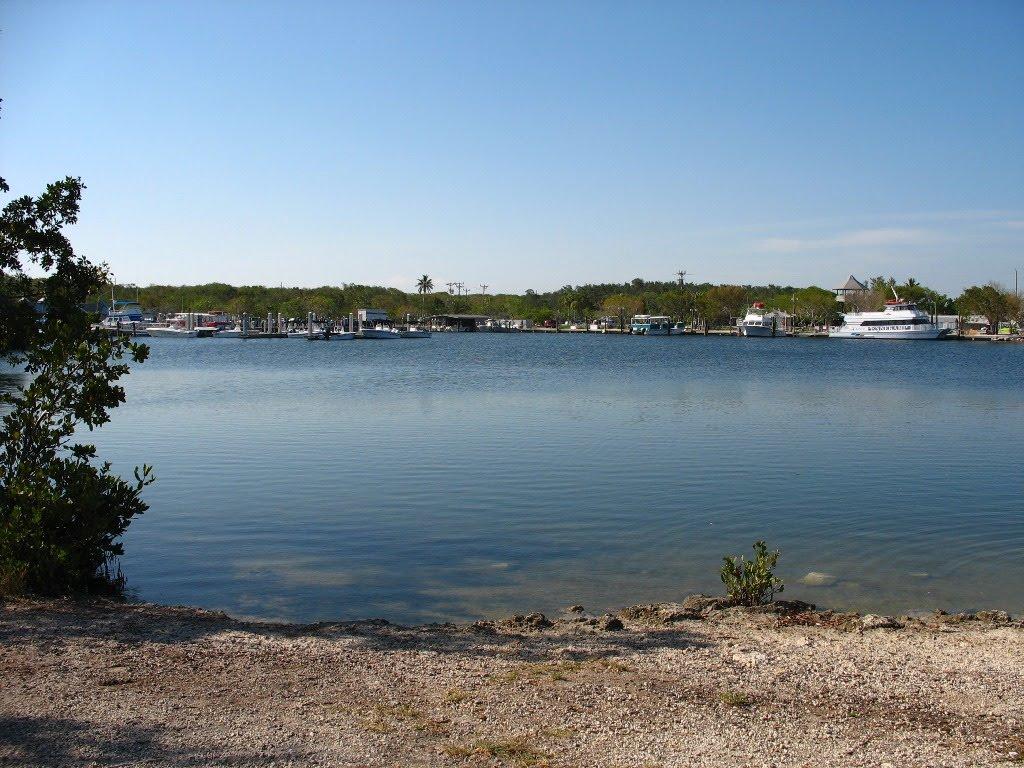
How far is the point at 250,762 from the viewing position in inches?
231

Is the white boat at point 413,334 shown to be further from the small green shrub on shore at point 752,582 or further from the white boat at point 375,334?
the small green shrub on shore at point 752,582

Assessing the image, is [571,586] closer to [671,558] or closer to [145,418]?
[671,558]

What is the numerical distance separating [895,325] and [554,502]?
138 metres

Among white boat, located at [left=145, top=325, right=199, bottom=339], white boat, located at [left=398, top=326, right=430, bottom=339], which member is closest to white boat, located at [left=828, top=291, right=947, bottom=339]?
white boat, located at [left=398, top=326, right=430, bottom=339]

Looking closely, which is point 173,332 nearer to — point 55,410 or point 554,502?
point 554,502

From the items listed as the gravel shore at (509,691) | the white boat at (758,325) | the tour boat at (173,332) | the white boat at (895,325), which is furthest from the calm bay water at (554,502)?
the white boat at (758,325)

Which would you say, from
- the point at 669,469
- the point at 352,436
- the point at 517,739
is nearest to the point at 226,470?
the point at 352,436

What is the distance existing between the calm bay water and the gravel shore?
1.87m

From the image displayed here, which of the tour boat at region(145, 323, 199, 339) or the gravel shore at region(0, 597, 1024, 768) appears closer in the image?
the gravel shore at region(0, 597, 1024, 768)

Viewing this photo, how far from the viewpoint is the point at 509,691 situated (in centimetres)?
736

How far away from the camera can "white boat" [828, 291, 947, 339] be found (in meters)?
139

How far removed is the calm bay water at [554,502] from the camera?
11938 mm

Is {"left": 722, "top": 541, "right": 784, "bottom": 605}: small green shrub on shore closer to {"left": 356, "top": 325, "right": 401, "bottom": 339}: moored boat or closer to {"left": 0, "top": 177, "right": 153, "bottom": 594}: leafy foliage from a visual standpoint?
{"left": 0, "top": 177, "right": 153, "bottom": 594}: leafy foliage

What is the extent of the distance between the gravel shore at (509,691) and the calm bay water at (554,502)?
1874 millimetres
